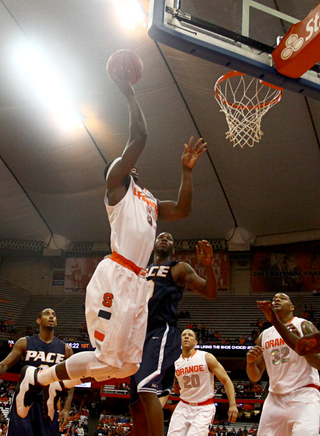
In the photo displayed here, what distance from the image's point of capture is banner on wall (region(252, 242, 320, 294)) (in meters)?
23.7

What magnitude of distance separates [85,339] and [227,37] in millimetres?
19510

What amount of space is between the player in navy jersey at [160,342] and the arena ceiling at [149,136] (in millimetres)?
9844

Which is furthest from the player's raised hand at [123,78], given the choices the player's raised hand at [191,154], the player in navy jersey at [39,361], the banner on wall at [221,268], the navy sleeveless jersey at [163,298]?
the banner on wall at [221,268]

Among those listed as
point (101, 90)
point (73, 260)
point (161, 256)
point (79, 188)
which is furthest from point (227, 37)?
point (73, 260)

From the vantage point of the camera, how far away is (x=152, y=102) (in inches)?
704

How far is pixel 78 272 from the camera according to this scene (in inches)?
1105

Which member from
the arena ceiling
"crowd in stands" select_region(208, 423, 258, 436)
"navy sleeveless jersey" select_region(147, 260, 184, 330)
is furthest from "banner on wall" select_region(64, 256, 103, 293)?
"navy sleeveless jersey" select_region(147, 260, 184, 330)

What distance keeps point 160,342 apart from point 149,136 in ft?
50.5

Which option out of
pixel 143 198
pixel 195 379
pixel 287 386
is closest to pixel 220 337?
pixel 195 379

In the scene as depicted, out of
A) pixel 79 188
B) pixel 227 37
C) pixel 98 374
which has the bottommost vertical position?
pixel 98 374

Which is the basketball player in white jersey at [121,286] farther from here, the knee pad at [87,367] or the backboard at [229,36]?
the backboard at [229,36]

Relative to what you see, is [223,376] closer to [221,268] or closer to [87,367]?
[87,367]

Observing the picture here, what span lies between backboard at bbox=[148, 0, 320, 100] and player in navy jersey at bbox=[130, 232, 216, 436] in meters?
2.77

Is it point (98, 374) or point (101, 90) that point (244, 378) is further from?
point (98, 374)
